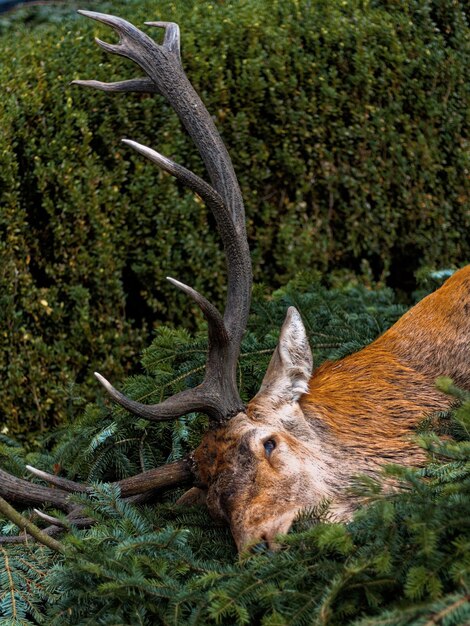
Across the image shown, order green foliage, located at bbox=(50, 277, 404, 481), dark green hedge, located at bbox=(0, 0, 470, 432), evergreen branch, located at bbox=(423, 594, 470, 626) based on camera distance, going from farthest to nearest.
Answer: dark green hedge, located at bbox=(0, 0, 470, 432) < green foliage, located at bbox=(50, 277, 404, 481) < evergreen branch, located at bbox=(423, 594, 470, 626)

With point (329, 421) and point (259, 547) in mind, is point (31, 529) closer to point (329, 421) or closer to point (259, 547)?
point (259, 547)

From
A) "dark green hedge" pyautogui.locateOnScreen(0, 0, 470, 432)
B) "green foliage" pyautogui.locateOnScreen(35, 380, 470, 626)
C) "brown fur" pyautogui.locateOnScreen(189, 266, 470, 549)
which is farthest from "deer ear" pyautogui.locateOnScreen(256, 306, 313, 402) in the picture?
"dark green hedge" pyautogui.locateOnScreen(0, 0, 470, 432)

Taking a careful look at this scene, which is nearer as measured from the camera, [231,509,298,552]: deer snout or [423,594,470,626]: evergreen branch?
[423,594,470,626]: evergreen branch

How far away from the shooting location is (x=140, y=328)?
6191mm

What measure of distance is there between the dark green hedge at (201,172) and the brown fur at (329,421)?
2203 millimetres

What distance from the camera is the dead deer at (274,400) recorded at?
128 inches

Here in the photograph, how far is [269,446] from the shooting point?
10.9ft

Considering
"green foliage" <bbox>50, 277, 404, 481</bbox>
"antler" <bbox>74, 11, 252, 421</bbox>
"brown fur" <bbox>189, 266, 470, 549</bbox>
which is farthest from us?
"green foliage" <bbox>50, 277, 404, 481</bbox>

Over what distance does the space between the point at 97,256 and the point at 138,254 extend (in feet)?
0.95

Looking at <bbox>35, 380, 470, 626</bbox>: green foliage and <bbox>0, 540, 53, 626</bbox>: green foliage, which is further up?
<bbox>35, 380, 470, 626</bbox>: green foliage

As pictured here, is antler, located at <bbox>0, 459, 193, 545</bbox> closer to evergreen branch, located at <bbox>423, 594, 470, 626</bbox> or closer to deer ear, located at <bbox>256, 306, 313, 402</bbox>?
deer ear, located at <bbox>256, 306, 313, 402</bbox>

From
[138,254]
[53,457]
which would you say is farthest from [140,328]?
[53,457]

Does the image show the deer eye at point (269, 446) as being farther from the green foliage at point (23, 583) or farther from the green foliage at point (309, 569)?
the green foliage at point (23, 583)

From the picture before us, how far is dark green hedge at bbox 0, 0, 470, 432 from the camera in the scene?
220 inches
